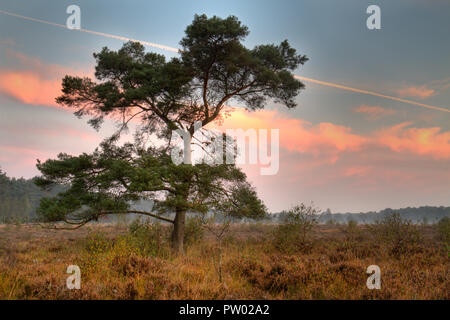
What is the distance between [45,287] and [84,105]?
10.5m

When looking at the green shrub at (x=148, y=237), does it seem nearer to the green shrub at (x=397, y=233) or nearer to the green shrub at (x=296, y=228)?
the green shrub at (x=296, y=228)

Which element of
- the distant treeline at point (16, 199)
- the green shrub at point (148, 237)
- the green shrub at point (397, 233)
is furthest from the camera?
the distant treeline at point (16, 199)

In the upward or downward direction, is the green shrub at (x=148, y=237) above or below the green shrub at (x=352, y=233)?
above

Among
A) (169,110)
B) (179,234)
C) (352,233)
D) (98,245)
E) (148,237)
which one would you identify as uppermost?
(169,110)

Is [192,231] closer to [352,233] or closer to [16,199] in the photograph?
[352,233]

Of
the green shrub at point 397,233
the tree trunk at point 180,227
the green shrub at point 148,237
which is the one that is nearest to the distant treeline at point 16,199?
the green shrub at point 148,237

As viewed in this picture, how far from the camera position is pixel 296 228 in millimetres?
14070

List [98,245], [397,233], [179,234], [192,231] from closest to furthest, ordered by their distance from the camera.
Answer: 1. [98,245]
2. [397,233]
3. [179,234]
4. [192,231]

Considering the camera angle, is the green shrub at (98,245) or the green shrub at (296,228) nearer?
Answer: the green shrub at (98,245)

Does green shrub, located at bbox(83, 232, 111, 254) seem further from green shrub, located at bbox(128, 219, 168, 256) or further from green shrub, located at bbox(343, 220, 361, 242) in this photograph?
green shrub, located at bbox(343, 220, 361, 242)

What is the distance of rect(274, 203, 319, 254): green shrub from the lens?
13711mm

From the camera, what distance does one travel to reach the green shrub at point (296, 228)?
13711mm

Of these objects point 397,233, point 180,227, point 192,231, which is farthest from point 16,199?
point 397,233
